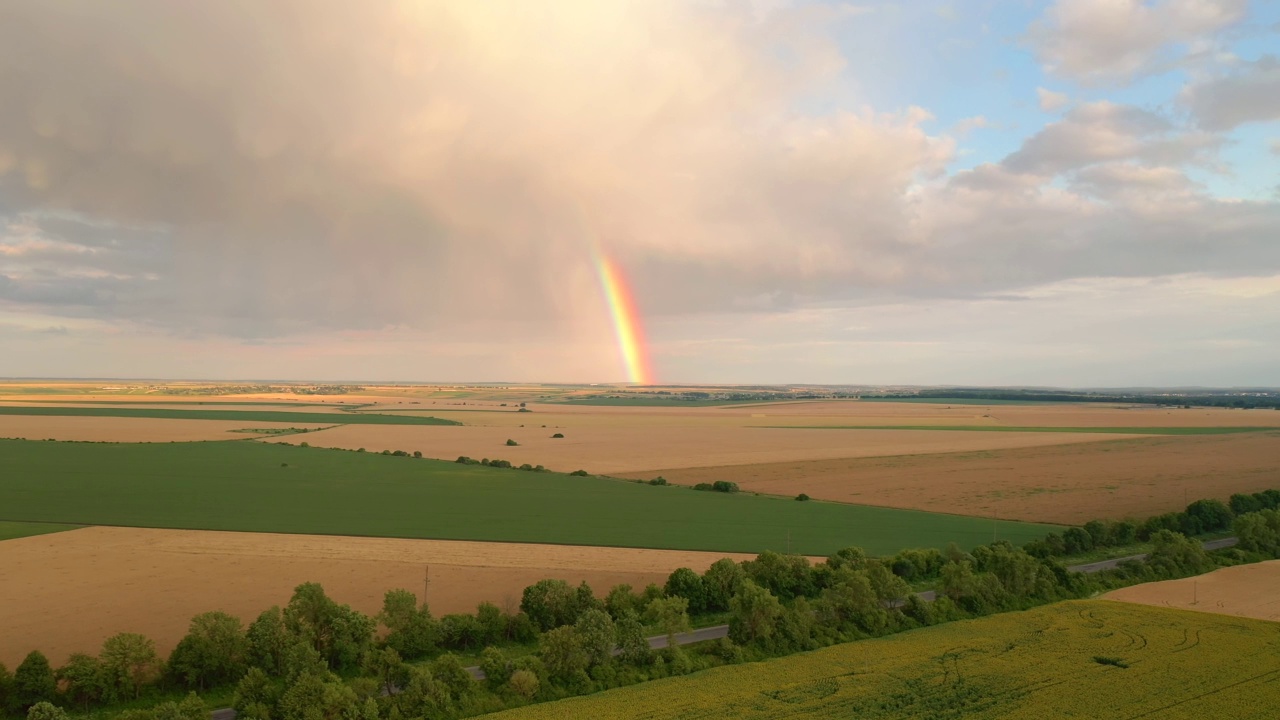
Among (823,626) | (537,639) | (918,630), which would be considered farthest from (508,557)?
(918,630)

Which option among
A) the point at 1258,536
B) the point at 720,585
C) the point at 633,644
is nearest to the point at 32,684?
the point at 633,644

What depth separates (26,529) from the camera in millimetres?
53000

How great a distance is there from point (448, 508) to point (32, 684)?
1533 inches

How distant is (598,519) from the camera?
60.7 metres

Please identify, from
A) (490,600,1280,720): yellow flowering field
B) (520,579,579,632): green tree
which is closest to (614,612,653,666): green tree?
(490,600,1280,720): yellow flowering field

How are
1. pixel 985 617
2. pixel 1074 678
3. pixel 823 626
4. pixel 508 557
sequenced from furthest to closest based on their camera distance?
1. pixel 508 557
2. pixel 985 617
3. pixel 823 626
4. pixel 1074 678

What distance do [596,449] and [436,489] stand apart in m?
43.0

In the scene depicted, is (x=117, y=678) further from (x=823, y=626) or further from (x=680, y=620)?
(x=823, y=626)

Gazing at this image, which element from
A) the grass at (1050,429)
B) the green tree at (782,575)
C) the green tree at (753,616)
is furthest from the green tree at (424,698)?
the grass at (1050,429)

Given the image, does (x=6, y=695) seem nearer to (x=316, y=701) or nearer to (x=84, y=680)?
(x=84, y=680)

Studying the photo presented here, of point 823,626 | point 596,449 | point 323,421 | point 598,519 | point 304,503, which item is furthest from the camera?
point 323,421

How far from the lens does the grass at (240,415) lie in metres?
169

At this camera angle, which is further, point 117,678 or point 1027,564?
point 1027,564

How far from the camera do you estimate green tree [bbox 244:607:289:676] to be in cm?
2928
